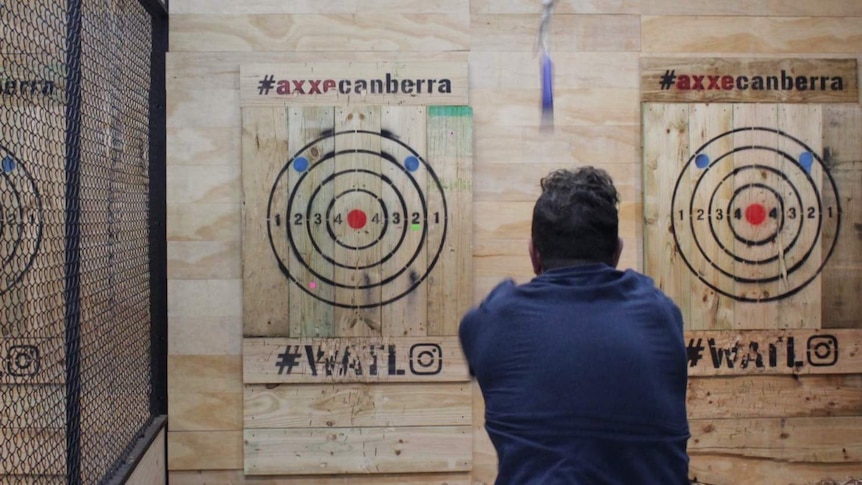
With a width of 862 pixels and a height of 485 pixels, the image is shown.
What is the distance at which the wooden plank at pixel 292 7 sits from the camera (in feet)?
8.89

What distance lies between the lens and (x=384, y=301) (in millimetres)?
2695

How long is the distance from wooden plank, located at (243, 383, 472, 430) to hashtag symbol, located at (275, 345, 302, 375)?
2.9 inches

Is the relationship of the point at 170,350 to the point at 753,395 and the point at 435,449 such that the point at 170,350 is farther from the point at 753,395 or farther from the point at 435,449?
the point at 753,395

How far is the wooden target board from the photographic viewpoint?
105 inches

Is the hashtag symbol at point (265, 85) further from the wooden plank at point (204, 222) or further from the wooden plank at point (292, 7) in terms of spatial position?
the wooden plank at point (204, 222)

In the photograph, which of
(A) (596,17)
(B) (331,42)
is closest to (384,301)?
(B) (331,42)

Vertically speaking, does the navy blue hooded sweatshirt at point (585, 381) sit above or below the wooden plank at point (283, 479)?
above

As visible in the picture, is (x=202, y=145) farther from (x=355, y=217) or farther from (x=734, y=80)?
(x=734, y=80)

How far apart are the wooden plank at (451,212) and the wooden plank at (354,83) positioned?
0.31 feet

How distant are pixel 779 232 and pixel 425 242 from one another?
1.39m

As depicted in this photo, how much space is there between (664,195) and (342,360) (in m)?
1.40

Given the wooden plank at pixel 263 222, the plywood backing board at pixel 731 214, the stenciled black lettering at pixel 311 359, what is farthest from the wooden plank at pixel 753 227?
the wooden plank at pixel 263 222

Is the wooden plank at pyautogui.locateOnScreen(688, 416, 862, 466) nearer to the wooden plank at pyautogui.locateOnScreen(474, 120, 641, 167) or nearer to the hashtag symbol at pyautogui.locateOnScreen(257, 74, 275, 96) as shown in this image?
the wooden plank at pyautogui.locateOnScreen(474, 120, 641, 167)

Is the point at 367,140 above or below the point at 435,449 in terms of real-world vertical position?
above
